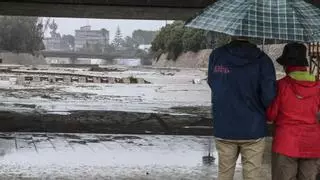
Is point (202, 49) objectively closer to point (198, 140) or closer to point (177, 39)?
point (177, 39)

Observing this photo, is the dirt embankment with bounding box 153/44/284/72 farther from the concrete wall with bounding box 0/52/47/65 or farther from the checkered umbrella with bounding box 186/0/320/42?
the checkered umbrella with bounding box 186/0/320/42

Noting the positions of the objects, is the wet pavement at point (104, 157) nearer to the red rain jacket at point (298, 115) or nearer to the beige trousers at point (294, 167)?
the beige trousers at point (294, 167)

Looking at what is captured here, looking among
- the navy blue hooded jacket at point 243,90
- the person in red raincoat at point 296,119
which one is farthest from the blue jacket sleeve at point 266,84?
the person in red raincoat at point 296,119

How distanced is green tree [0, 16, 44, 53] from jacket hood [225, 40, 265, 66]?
11701 cm

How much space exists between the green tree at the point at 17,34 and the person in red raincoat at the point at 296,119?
384 ft

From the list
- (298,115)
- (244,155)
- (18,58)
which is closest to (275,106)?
(298,115)

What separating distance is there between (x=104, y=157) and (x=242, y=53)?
18.3 feet

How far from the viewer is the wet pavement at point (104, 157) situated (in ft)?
28.7

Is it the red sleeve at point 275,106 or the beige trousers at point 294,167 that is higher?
the red sleeve at point 275,106

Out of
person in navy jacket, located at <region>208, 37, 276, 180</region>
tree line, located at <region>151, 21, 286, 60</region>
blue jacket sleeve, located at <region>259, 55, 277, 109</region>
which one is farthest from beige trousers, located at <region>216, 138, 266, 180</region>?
tree line, located at <region>151, 21, 286, 60</region>

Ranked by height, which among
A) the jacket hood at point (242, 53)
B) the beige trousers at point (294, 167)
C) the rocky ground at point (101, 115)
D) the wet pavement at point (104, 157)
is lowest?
Answer: the rocky ground at point (101, 115)

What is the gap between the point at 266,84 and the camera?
17.3ft

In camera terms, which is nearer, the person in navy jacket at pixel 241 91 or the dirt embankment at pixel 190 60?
the person in navy jacket at pixel 241 91

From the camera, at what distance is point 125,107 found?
22.9 m
